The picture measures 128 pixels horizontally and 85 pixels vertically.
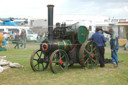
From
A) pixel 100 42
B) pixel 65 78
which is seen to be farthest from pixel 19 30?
pixel 65 78

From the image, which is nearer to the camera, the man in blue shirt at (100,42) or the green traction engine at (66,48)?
the green traction engine at (66,48)

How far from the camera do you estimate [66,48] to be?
7.63 metres

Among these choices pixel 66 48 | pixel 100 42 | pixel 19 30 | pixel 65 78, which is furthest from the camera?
pixel 19 30

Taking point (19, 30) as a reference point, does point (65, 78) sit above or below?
below

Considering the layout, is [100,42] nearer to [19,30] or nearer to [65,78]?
[65,78]

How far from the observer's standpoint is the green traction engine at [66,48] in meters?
7.28

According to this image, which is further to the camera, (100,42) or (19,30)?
(19,30)

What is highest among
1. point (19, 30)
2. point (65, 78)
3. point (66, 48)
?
point (19, 30)

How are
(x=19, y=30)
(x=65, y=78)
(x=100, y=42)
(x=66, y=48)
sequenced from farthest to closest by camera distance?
(x=19, y=30)
(x=100, y=42)
(x=66, y=48)
(x=65, y=78)

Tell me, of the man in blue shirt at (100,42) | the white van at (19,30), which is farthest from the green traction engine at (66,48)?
the white van at (19,30)

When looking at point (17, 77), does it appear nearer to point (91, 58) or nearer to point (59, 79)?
point (59, 79)

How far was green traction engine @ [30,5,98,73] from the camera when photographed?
23.9 ft

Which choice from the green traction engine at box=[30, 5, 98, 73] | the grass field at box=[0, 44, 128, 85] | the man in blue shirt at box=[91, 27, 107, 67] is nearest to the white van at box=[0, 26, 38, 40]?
the man in blue shirt at box=[91, 27, 107, 67]

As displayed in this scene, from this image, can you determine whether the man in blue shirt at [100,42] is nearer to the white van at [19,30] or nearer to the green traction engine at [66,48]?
the green traction engine at [66,48]
